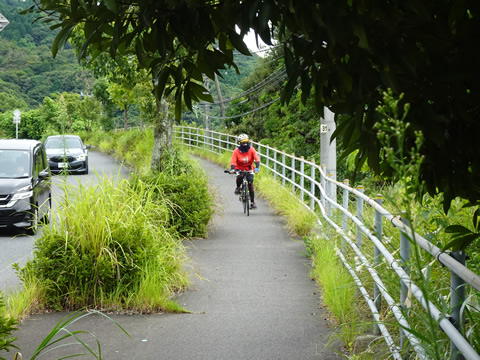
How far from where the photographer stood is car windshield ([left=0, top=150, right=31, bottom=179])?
49.0 feet

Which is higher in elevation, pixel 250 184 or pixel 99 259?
pixel 250 184

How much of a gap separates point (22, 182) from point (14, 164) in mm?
974

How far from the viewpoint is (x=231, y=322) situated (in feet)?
25.0

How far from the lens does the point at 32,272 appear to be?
26.9 ft

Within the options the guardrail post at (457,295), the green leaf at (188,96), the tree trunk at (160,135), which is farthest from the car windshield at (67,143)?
the guardrail post at (457,295)

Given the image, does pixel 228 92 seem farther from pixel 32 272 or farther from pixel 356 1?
pixel 356 1

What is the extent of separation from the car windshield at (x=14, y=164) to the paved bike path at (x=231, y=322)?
5074mm

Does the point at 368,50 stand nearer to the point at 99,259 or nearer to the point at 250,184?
the point at 99,259

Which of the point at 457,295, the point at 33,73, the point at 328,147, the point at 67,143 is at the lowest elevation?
the point at 457,295

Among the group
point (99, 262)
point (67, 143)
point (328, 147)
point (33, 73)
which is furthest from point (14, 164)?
point (33, 73)

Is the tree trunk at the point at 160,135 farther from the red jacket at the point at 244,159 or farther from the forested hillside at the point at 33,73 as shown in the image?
the forested hillside at the point at 33,73

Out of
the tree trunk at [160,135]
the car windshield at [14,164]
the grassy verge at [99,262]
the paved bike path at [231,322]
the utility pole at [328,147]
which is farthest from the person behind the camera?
the tree trunk at [160,135]

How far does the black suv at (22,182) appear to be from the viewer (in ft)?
45.8

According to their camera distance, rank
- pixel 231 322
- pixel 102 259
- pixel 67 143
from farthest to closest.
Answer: pixel 67 143 < pixel 102 259 < pixel 231 322
